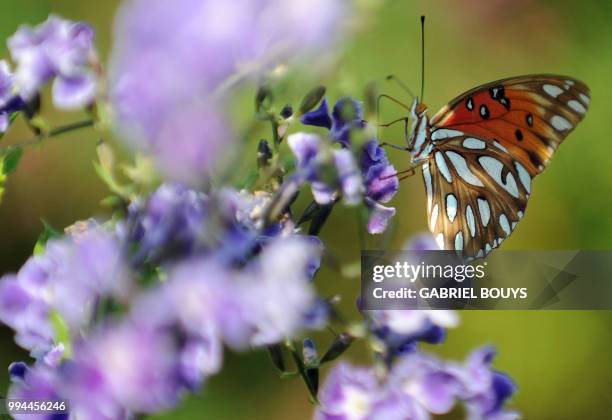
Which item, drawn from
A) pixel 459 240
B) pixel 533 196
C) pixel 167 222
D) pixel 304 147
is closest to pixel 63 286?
pixel 167 222

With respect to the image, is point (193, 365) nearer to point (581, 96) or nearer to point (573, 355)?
point (581, 96)

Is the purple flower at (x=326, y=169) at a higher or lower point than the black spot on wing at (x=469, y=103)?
lower

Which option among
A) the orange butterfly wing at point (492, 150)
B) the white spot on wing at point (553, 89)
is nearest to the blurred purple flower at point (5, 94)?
the orange butterfly wing at point (492, 150)

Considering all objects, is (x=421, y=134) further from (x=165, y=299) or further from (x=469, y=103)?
(x=165, y=299)

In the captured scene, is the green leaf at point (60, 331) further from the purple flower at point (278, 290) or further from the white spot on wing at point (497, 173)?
the white spot on wing at point (497, 173)

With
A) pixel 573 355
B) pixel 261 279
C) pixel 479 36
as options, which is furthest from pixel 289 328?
pixel 479 36

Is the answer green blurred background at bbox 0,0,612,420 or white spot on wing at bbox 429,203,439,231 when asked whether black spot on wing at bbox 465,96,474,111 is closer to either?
white spot on wing at bbox 429,203,439,231

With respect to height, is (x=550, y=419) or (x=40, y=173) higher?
(x=40, y=173)

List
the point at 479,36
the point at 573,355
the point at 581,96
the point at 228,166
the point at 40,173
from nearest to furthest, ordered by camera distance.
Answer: the point at 228,166 → the point at 581,96 → the point at 40,173 → the point at 573,355 → the point at 479,36
